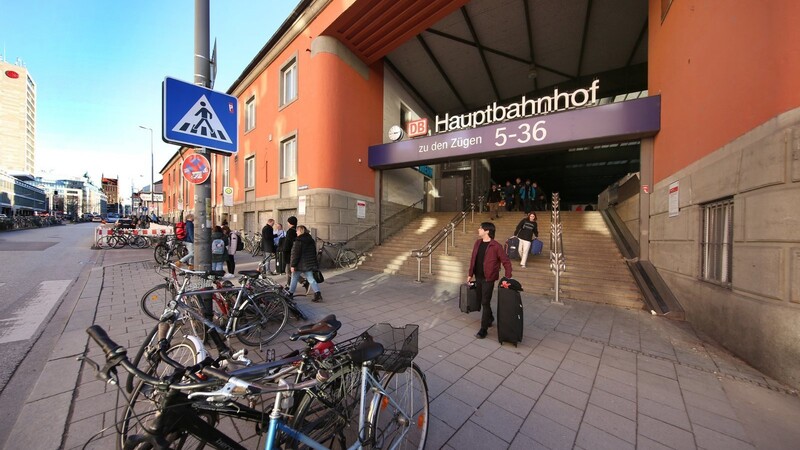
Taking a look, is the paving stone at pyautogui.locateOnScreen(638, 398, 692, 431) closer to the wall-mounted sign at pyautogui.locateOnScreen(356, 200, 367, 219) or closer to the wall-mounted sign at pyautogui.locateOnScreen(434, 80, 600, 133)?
the wall-mounted sign at pyautogui.locateOnScreen(434, 80, 600, 133)

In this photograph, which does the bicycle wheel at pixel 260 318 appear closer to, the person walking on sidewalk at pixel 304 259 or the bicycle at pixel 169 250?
the person walking on sidewalk at pixel 304 259

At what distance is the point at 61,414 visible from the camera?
8.14 ft

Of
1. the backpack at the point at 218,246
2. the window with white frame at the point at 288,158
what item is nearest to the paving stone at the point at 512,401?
the backpack at the point at 218,246

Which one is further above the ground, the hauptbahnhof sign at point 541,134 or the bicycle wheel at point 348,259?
the hauptbahnhof sign at point 541,134

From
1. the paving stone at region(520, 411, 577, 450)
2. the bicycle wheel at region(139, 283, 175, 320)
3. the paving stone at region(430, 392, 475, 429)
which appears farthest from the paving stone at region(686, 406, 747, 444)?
the bicycle wheel at region(139, 283, 175, 320)

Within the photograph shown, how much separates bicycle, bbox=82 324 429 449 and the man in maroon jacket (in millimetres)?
2346

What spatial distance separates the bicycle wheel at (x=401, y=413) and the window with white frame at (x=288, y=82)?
12.9 m

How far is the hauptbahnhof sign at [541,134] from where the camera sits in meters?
7.47

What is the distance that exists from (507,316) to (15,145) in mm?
105929

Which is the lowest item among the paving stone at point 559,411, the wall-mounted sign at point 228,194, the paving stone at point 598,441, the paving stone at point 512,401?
the paving stone at point 598,441

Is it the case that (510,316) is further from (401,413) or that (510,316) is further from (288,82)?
(288,82)

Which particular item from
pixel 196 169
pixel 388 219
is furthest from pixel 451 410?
pixel 388 219

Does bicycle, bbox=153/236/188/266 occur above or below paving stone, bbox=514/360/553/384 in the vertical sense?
above

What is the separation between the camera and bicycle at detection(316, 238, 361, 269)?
34.1 feet
